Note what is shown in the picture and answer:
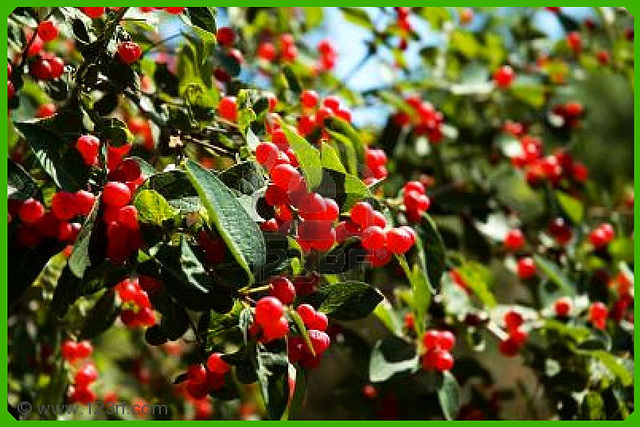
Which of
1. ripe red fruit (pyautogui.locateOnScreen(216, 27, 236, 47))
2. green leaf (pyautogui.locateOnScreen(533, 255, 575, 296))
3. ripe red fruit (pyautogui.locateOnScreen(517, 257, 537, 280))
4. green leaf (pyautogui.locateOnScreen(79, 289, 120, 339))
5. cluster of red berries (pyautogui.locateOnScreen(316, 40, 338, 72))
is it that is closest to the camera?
green leaf (pyautogui.locateOnScreen(79, 289, 120, 339))

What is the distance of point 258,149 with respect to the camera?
110cm

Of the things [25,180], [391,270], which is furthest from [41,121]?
[391,270]

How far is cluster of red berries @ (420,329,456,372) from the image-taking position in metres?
1.58

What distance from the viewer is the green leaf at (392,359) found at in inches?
60.2

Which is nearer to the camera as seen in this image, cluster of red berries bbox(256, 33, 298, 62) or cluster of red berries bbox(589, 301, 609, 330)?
cluster of red berries bbox(589, 301, 609, 330)

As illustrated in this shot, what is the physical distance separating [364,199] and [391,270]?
0.81 metres

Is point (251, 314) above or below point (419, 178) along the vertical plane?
above

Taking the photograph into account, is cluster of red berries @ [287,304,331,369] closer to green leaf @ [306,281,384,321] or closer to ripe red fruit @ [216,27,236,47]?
green leaf @ [306,281,384,321]

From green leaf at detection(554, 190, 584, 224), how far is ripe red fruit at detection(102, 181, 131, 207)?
4.96ft

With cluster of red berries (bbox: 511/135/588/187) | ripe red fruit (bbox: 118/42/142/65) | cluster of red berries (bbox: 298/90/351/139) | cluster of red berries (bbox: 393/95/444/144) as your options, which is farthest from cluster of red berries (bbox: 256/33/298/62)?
ripe red fruit (bbox: 118/42/142/65)

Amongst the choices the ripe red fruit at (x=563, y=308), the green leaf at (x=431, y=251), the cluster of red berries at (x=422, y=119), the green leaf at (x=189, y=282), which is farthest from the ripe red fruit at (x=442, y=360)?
the cluster of red berries at (x=422, y=119)

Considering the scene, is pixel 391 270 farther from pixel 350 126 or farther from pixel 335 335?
pixel 350 126

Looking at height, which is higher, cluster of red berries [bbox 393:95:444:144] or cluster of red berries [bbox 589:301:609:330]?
cluster of red berries [bbox 393:95:444:144]

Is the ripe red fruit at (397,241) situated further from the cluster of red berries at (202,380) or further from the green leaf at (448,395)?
the green leaf at (448,395)
